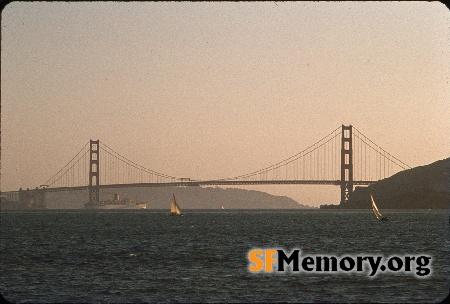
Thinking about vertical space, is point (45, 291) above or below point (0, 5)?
below

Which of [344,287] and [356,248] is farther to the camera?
[356,248]

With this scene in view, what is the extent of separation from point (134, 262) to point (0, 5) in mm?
30565

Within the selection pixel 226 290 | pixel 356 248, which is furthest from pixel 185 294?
pixel 356 248

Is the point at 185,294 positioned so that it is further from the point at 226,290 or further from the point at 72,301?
the point at 72,301

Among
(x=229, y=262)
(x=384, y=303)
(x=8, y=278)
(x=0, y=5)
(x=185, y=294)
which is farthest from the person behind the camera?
(x=229, y=262)

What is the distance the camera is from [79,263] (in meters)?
48.3

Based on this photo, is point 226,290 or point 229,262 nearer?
point 226,290

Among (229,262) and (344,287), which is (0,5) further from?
(229,262)

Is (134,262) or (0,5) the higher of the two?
(0,5)

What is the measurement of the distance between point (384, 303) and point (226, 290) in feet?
23.8

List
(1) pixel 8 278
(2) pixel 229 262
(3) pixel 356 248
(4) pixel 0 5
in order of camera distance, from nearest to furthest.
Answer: (4) pixel 0 5
(1) pixel 8 278
(2) pixel 229 262
(3) pixel 356 248

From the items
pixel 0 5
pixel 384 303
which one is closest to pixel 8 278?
pixel 384 303

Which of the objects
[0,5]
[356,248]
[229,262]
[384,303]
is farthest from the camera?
[356,248]

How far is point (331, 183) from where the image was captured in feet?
557
